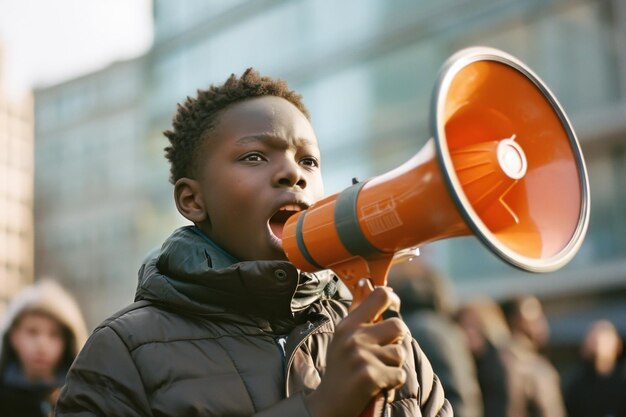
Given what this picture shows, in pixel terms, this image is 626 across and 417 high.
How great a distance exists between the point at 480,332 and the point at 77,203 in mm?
52235

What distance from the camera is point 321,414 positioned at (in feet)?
5.20

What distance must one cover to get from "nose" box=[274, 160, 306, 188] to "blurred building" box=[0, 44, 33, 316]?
73.2 m

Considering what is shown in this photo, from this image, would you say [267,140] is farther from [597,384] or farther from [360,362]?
[597,384]

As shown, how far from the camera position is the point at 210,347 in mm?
1796

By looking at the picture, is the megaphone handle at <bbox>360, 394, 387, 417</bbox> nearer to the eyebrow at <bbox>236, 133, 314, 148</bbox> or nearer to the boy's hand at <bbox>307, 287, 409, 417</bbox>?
the boy's hand at <bbox>307, 287, 409, 417</bbox>

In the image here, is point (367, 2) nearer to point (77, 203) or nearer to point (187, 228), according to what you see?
point (187, 228)

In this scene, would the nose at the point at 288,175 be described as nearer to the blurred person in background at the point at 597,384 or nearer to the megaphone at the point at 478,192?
the megaphone at the point at 478,192

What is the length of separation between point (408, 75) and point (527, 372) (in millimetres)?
14944

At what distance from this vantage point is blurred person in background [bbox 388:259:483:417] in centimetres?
393

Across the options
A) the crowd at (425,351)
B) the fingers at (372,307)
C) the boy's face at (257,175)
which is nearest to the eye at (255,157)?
the boy's face at (257,175)

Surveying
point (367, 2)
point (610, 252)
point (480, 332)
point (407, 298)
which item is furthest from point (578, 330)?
point (407, 298)

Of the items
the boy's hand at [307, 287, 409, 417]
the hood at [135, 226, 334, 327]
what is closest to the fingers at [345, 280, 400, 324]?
the boy's hand at [307, 287, 409, 417]

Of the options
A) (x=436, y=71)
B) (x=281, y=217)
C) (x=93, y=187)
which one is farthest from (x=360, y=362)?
(x=93, y=187)

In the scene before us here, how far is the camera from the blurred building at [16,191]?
72938 millimetres
